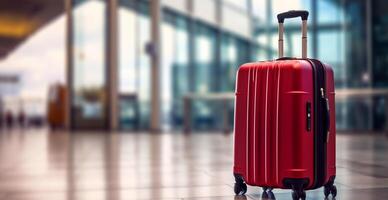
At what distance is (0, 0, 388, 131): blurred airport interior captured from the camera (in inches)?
466

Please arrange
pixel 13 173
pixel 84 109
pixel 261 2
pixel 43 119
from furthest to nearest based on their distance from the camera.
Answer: pixel 43 119
pixel 84 109
pixel 261 2
pixel 13 173

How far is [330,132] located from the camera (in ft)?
9.71

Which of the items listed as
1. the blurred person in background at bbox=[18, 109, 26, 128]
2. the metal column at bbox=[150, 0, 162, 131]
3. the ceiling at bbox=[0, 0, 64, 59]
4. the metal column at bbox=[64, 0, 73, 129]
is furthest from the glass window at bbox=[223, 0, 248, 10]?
the blurred person in background at bbox=[18, 109, 26, 128]

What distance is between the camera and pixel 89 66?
14.6 m

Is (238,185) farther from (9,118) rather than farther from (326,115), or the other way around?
(9,118)

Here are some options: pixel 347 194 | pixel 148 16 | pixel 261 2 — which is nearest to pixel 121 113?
pixel 148 16

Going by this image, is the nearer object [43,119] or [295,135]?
[295,135]

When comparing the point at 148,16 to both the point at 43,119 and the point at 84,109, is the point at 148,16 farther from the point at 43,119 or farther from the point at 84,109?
the point at 43,119

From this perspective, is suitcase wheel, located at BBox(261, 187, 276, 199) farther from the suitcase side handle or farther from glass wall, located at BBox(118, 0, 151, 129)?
glass wall, located at BBox(118, 0, 151, 129)

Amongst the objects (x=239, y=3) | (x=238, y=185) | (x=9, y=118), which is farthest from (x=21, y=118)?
(x=238, y=185)

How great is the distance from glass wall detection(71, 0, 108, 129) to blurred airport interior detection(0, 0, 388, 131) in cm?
3

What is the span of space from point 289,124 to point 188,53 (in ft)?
37.3

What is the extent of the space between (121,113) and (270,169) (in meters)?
11.4

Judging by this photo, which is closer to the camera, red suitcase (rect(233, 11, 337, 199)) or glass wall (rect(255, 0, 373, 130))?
red suitcase (rect(233, 11, 337, 199))
